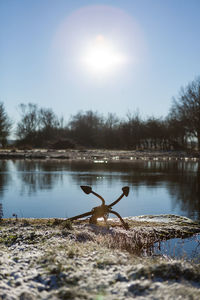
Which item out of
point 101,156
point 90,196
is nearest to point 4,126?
point 101,156

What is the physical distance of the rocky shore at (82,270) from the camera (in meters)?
4.45

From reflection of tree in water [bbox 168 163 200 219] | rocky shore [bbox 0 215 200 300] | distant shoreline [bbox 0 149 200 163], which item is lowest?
reflection of tree in water [bbox 168 163 200 219]

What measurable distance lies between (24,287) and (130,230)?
5067 mm

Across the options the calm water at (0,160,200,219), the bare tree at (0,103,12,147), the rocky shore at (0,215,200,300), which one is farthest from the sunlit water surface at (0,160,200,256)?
the bare tree at (0,103,12,147)

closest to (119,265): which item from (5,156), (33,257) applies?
(33,257)

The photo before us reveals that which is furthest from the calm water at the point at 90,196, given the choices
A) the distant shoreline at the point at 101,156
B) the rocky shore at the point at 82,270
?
the distant shoreline at the point at 101,156

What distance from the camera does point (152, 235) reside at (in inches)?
367

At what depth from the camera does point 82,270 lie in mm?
5227

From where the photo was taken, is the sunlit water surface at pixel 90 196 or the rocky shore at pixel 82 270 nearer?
the rocky shore at pixel 82 270

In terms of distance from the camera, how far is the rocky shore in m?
4.45

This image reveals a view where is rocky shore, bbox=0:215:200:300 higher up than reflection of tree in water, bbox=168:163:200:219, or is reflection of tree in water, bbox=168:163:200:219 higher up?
rocky shore, bbox=0:215:200:300

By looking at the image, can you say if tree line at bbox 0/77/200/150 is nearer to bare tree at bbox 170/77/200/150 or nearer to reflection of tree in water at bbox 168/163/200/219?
bare tree at bbox 170/77/200/150

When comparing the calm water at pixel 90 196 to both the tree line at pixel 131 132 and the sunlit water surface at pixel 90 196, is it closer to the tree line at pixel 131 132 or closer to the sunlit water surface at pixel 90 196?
the sunlit water surface at pixel 90 196

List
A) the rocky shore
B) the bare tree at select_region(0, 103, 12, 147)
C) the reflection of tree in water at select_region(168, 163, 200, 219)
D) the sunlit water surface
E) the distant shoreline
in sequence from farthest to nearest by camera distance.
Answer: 1. the bare tree at select_region(0, 103, 12, 147)
2. the distant shoreline
3. the reflection of tree in water at select_region(168, 163, 200, 219)
4. the sunlit water surface
5. the rocky shore
